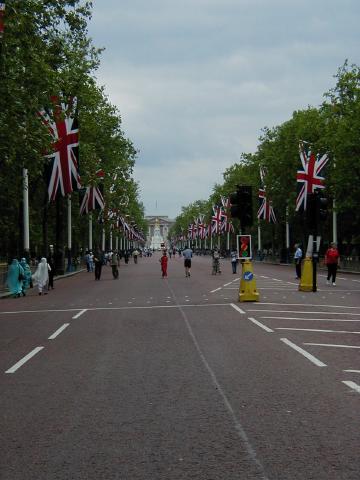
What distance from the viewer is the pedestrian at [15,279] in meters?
29.0

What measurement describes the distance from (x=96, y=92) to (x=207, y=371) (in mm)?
45538

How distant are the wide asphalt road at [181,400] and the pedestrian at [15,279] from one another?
1231 centimetres

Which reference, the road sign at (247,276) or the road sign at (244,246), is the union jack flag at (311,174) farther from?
the road sign at (247,276)

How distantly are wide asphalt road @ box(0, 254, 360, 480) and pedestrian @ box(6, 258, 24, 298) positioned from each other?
1231 centimetres

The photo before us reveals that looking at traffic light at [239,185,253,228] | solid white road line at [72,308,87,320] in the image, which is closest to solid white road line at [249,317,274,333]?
solid white road line at [72,308,87,320]

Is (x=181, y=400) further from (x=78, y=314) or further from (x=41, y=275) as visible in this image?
(x=41, y=275)

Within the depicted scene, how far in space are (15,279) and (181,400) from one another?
22.1 metres

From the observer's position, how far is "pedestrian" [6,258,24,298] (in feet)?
95.0

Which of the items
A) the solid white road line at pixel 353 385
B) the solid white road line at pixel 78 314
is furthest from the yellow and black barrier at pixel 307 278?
the solid white road line at pixel 353 385

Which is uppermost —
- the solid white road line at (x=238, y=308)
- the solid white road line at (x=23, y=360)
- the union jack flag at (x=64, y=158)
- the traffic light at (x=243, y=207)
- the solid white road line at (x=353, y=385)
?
the union jack flag at (x=64, y=158)

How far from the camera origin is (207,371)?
389 inches

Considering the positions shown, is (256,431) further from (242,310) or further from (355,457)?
(242,310)

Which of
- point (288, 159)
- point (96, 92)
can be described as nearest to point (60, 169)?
point (96, 92)

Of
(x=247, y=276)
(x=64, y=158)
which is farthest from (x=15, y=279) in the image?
(x=247, y=276)
